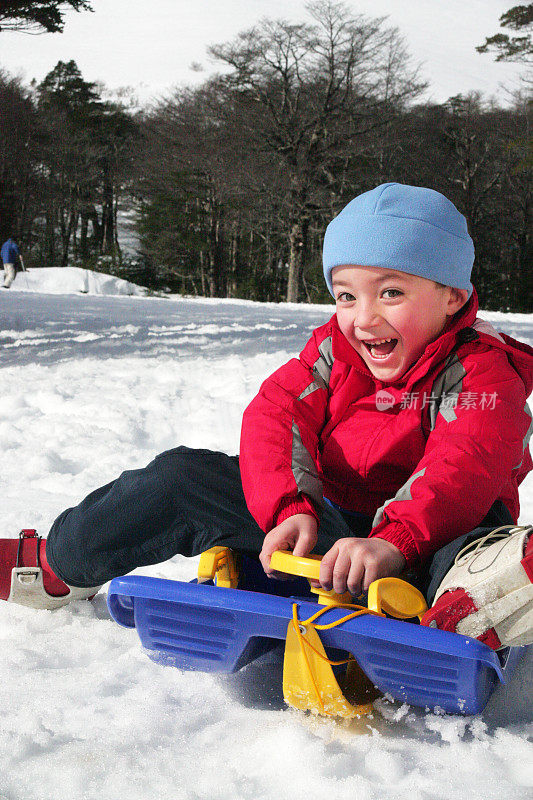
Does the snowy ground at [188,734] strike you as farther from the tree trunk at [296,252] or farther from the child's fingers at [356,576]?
the tree trunk at [296,252]

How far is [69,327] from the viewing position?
6523 millimetres

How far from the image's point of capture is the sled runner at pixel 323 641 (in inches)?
39.3

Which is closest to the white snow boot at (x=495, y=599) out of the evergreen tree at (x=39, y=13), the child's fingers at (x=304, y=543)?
the child's fingers at (x=304, y=543)

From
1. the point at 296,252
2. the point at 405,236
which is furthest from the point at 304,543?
the point at 296,252

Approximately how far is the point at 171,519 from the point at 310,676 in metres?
0.41

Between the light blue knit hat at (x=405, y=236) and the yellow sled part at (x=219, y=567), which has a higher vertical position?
the light blue knit hat at (x=405, y=236)

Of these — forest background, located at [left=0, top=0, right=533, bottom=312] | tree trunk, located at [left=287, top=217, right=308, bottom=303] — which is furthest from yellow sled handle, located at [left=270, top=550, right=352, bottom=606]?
tree trunk, located at [left=287, top=217, right=308, bottom=303]

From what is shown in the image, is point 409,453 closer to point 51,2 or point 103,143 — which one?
point 51,2

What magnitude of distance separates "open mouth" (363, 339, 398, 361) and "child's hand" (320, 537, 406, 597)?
435mm

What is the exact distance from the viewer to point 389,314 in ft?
4.48

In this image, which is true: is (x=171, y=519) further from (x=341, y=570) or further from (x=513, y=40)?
(x=513, y=40)

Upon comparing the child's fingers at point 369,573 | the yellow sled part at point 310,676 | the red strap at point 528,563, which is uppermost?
the red strap at point 528,563

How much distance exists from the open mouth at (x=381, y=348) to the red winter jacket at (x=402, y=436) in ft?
0.14

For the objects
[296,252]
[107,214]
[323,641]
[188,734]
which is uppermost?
[107,214]
